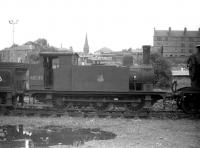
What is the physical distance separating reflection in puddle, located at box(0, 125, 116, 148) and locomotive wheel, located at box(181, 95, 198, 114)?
18.5 feet

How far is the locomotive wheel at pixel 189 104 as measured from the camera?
47.7 ft

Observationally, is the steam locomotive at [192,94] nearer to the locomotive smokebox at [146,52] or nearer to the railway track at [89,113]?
the railway track at [89,113]

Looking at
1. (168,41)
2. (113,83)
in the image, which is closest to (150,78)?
(113,83)

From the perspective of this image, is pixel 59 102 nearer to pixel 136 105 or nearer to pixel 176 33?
pixel 136 105

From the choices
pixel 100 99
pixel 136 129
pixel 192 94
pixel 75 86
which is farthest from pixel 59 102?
A: pixel 192 94

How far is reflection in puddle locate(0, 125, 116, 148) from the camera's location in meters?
Result: 8.69

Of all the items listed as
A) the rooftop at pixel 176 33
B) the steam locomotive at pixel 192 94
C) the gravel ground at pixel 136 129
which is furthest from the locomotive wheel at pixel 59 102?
the rooftop at pixel 176 33

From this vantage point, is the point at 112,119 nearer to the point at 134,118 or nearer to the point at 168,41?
the point at 134,118

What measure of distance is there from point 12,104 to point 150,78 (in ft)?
23.8

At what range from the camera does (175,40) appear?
367 ft

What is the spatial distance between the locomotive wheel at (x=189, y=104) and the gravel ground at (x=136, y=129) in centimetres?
141

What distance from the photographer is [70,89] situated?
14594 mm

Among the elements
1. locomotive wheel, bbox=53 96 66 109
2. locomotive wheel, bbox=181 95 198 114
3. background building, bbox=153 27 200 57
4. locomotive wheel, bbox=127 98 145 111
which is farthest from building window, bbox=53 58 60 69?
background building, bbox=153 27 200 57

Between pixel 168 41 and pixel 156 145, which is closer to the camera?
pixel 156 145
